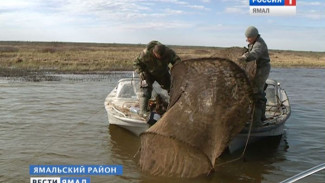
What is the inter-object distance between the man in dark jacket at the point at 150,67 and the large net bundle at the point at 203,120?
6.74 ft

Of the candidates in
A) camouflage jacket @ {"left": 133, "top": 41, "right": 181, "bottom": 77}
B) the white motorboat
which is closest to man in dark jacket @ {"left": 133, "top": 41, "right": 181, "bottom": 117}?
camouflage jacket @ {"left": 133, "top": 41, "right": 181, "bottom": 77}

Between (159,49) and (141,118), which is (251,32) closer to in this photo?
(159,49)

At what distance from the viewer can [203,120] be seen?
6.46 metres

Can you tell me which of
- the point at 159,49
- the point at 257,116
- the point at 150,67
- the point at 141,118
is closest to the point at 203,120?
the point at 257,116

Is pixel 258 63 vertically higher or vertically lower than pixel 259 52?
lower

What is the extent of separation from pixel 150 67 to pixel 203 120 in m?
3.08

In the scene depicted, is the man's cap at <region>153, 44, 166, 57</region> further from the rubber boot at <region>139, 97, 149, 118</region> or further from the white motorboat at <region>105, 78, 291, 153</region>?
the white motorboat at <region>105, 78, 291, 153</region>

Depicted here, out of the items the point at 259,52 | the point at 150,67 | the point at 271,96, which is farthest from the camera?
the point at 271,96

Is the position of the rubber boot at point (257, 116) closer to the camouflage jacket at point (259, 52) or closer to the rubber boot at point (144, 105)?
the camouflage jacket at point (259, 52)

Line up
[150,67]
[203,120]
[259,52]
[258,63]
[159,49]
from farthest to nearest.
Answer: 1. [150,67]
2. [159,49]
3. [258,63]
4. [259,52]
5. [203,120]

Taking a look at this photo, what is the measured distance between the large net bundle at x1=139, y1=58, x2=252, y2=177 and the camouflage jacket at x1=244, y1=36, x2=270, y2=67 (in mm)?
1441

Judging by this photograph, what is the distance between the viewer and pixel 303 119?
12.9 metres

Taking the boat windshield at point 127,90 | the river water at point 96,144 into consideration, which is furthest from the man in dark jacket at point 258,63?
the boat windshield at point 127,90

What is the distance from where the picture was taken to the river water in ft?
24.8
